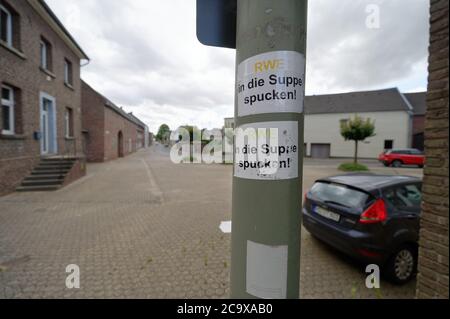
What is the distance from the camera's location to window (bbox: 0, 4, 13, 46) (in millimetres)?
7969

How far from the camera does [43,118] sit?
10492 millimetres

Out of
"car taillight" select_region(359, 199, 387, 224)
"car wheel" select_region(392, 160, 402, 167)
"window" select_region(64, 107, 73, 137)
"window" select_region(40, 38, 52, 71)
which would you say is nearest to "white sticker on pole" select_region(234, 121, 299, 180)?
"car taillight" select_region(359, 199, 387, 224)

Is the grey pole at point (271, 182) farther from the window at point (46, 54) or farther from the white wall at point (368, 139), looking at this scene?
the white wall at point (368, 139)

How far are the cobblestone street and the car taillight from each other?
2.69 ft

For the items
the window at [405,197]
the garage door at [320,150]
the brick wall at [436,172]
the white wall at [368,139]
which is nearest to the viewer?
the brick wall at [436,172]

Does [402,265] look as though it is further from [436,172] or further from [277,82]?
[277,82]

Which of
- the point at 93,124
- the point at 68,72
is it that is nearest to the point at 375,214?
the point at 68,72

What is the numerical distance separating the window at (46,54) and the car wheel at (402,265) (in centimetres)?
1425

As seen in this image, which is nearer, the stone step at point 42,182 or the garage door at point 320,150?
the stone step at point 42,182

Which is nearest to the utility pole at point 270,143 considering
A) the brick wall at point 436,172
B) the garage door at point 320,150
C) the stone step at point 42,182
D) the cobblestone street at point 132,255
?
the brick wall at point 436,172

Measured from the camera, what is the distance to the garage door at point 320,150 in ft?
104

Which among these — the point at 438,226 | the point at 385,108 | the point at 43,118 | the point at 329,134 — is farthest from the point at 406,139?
the point at 43,118
